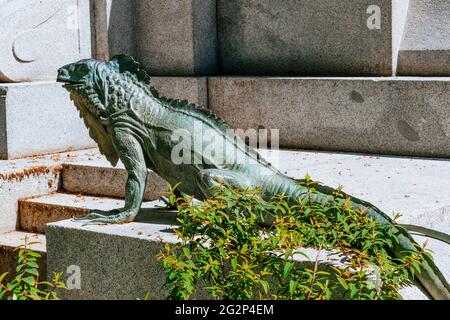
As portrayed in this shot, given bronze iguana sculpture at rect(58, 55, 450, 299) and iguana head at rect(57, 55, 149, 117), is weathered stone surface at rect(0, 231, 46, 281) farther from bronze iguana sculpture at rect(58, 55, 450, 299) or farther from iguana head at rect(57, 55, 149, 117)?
iguana head at rect(57, 55, 149, 117)

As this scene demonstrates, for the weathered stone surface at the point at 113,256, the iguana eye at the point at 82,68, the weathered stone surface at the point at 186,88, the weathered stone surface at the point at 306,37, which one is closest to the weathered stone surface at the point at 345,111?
the weathered stone surface at the point at 186,88

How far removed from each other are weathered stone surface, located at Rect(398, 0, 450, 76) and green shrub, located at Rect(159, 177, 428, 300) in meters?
3.91

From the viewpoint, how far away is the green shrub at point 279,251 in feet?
12.1

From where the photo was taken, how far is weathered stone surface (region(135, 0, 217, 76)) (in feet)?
30.2

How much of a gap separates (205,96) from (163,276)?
171 inches

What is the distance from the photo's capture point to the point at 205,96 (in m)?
9.12

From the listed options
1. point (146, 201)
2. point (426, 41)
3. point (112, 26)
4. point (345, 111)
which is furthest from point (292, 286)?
point (112, 26)

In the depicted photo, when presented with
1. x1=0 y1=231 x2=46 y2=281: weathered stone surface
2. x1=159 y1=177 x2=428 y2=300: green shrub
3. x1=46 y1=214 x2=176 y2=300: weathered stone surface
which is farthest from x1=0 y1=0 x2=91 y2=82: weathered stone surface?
x1=159 y1=177 x2=428 y2=300: green shrub

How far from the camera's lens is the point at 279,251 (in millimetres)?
4125

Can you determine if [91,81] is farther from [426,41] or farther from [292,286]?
[426,41]

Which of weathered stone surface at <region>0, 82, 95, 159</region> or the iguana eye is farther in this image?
weathered stone surface at <region>0, 82, 95, 159</region>

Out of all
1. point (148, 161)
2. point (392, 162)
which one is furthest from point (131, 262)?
point (392, 162)
